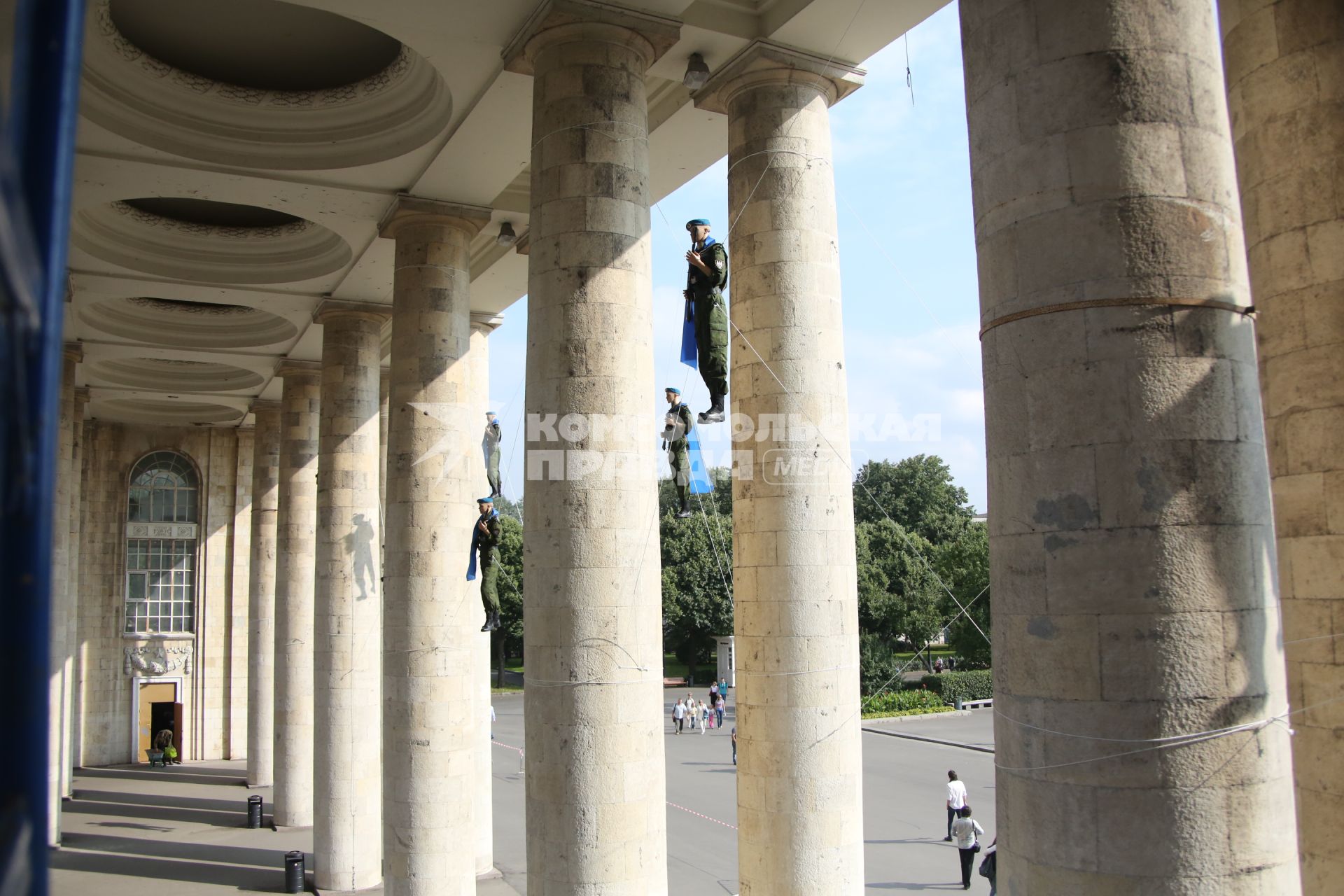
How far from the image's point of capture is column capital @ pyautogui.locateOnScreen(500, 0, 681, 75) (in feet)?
36.6

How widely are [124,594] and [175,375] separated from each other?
11304mm

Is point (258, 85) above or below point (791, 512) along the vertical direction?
above

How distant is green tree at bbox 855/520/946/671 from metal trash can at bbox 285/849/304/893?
114ft

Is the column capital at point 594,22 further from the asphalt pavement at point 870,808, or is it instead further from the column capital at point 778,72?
the asphalt pavement at point 870,808

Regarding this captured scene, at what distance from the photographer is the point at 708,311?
11.7 metres

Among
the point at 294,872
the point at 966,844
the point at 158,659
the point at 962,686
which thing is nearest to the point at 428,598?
the point at 294,872

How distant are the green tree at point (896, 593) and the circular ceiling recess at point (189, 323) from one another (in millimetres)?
32622

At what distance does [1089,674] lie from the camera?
5.22 m

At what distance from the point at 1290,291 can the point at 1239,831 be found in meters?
5.05

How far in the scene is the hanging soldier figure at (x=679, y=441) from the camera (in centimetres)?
1330

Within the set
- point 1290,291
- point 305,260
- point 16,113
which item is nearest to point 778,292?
point 1290,291

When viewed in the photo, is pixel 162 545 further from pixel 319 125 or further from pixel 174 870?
pixel 319 125

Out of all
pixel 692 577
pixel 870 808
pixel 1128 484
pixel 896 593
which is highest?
pixel 1128 484

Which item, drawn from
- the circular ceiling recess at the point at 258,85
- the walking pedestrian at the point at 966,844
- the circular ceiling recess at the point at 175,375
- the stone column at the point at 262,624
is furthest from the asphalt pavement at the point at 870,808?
the circular ceiling recess at the point at 175,375
